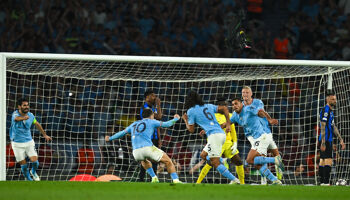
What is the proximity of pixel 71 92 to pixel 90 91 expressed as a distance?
0.56 meters

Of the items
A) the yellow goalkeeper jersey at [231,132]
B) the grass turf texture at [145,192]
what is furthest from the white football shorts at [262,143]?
the grass turf texture at [145,192]

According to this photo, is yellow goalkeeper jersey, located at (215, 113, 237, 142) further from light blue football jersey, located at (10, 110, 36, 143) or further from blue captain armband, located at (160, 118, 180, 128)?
light blue football jersey, located at (10, 110, 36, 143)

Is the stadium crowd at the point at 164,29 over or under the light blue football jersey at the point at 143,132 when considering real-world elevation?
over

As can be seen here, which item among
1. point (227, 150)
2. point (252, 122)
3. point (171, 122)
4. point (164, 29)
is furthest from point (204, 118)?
point (164, 29)

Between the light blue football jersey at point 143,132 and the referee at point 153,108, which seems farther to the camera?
the referee at point 153,108

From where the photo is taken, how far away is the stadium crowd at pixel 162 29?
1739 cm

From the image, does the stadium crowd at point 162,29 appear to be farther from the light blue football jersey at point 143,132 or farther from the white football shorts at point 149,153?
the white football shorts at point 149,153

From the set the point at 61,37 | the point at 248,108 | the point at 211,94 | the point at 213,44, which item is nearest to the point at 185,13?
the point at 213,44

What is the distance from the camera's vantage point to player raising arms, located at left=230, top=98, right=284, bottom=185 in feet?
36.1

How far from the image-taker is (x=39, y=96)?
14086mm

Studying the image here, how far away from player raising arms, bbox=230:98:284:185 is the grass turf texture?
2326 millimetres

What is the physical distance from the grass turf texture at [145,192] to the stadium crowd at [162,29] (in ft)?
29.4

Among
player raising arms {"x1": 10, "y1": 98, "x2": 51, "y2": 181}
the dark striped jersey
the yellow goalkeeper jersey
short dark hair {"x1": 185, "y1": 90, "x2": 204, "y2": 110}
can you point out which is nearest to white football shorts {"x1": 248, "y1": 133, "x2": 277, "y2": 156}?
the yellow goalkeeper jersey

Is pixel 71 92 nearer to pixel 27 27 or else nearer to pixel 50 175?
pixel 50 175
